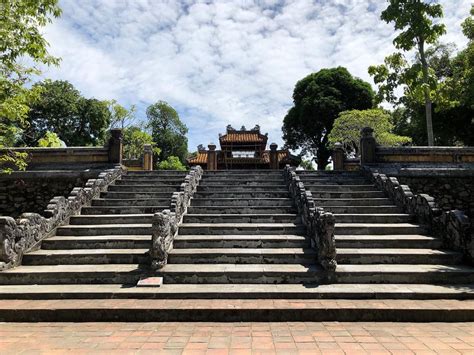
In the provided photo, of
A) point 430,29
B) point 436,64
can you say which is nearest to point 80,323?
point 430,29

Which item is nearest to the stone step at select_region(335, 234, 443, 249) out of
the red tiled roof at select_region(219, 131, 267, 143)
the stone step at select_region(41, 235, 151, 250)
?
the stone step at select_region(41, 235, 151, 250)

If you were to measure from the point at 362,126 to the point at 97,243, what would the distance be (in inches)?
820

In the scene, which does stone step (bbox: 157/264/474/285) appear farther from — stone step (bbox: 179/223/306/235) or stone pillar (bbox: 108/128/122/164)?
stone pillar (bbox: 108/128/122/164)

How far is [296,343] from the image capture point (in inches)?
149

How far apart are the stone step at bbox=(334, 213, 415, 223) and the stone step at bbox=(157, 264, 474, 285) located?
1.83 meters

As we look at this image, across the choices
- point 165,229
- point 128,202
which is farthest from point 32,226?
point 165,229

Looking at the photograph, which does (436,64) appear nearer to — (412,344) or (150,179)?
(150,179)

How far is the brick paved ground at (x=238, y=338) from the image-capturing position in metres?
3.61

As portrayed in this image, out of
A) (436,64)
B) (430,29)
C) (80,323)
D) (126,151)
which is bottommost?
(80,323)

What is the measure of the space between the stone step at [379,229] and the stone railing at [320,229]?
2.40 feet

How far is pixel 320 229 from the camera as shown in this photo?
232 inches

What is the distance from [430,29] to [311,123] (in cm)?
2124

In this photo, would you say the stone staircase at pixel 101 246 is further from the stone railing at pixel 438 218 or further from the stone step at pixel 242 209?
the stone railing at pixel 438 218

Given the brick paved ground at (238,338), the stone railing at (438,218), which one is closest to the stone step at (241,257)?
the brick paved ground at (238,338)
